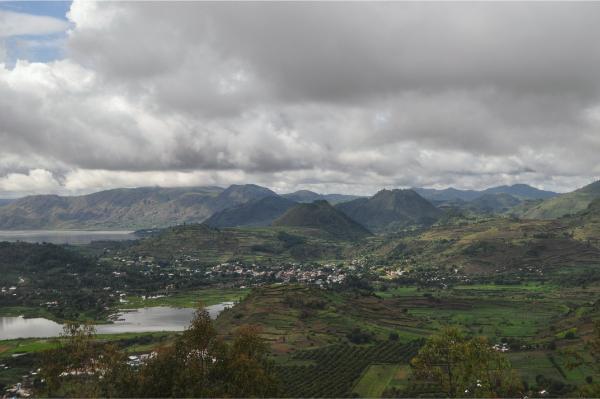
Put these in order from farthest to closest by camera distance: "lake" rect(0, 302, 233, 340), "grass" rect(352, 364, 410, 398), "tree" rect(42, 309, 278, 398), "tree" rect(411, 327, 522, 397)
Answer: "lake" rect(0, 302, 233, 340) → "grass" rect(352, 364, 410, 398) → "tree" rect(411, 327, 522, 397) → "tree" rect(42, 309, 278, 398)

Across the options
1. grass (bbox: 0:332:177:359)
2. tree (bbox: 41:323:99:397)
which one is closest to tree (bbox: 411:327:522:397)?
tree (bbox: 41:323:99:397)

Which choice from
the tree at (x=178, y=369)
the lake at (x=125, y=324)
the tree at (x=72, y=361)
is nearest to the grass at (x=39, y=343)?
the lake at (x=125, y=324)

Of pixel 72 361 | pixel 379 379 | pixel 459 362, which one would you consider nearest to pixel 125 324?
pixel 379 379

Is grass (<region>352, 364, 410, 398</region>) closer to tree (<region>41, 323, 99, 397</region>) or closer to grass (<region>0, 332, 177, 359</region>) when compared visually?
grass (<region>0, 332, 177, 359</region>)

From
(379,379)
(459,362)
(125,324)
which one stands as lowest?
(125,324)

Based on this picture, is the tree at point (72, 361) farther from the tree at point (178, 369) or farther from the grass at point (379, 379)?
the grass at point (379, 379)

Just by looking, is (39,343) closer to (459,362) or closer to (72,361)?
(72,361)
